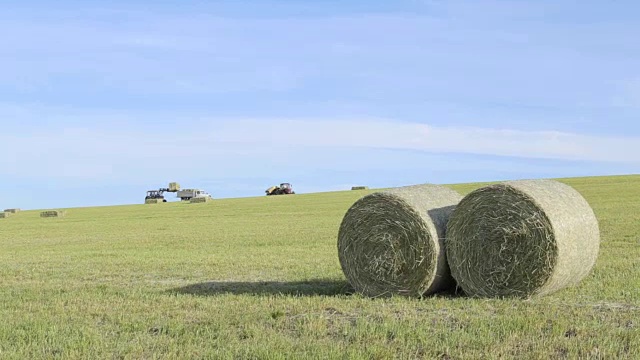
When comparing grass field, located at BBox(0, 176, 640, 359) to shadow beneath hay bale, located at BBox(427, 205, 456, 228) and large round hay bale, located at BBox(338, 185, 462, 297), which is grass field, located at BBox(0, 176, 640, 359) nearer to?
large round hay bale, located at BBox(338, 185, 462, 297)

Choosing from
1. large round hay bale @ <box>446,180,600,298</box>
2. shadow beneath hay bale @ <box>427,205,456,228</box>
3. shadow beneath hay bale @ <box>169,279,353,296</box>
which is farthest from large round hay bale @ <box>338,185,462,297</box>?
shadow beneath hay bale @ <box>169,279,353,296</box>

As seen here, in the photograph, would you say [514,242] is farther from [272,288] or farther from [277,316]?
[272,288]

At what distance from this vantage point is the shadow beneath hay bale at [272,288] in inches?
485

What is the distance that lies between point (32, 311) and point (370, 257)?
200 inches

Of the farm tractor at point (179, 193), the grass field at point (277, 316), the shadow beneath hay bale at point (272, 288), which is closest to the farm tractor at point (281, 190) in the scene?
the farm tractor at point (179, 193)

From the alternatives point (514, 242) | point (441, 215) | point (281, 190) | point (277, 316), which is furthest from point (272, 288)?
point (281, 190)

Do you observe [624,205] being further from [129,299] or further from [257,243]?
[129,299]

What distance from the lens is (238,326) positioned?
917cm

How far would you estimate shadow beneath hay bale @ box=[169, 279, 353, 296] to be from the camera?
40.4 feet

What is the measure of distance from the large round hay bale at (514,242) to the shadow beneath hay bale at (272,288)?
2.07 meters

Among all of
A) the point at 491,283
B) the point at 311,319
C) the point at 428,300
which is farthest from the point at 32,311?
the point at 491,283

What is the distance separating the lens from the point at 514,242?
37.3 ft

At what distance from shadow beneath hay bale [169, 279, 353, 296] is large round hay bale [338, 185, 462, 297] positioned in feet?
1.96

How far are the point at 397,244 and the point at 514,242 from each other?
174 cm
